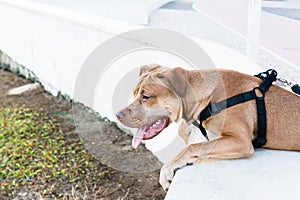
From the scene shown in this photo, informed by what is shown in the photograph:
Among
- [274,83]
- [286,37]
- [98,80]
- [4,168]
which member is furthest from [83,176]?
[286,37]

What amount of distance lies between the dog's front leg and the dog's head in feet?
0.72

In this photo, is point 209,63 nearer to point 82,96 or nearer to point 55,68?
point 82,96

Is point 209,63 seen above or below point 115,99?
above

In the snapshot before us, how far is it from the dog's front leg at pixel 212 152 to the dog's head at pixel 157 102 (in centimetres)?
22

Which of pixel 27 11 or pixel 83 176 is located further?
pixel 27 11

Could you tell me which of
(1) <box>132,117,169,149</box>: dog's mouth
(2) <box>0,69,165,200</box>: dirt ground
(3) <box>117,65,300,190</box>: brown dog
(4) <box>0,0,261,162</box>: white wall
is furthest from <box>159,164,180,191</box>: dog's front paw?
(2) <box>0,69,165,200</box>: dirt ground

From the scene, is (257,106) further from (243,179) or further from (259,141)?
(243,179)

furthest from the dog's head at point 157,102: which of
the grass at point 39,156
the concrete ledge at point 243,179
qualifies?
the grass at point 39,156

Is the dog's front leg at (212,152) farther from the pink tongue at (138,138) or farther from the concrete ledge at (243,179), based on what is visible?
the pink tongue at (138,138)

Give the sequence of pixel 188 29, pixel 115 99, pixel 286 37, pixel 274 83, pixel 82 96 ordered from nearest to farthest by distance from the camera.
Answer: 1. pixel 274 83
2. pixel 115 99
3. pixel 82 96
4. pixel 286 37
5. pixel 188 29

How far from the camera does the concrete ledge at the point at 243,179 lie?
7.24 feet

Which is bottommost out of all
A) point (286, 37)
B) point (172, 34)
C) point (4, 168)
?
point (4, 168)

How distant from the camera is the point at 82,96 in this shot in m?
6.14

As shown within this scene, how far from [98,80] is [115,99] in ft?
1.72
